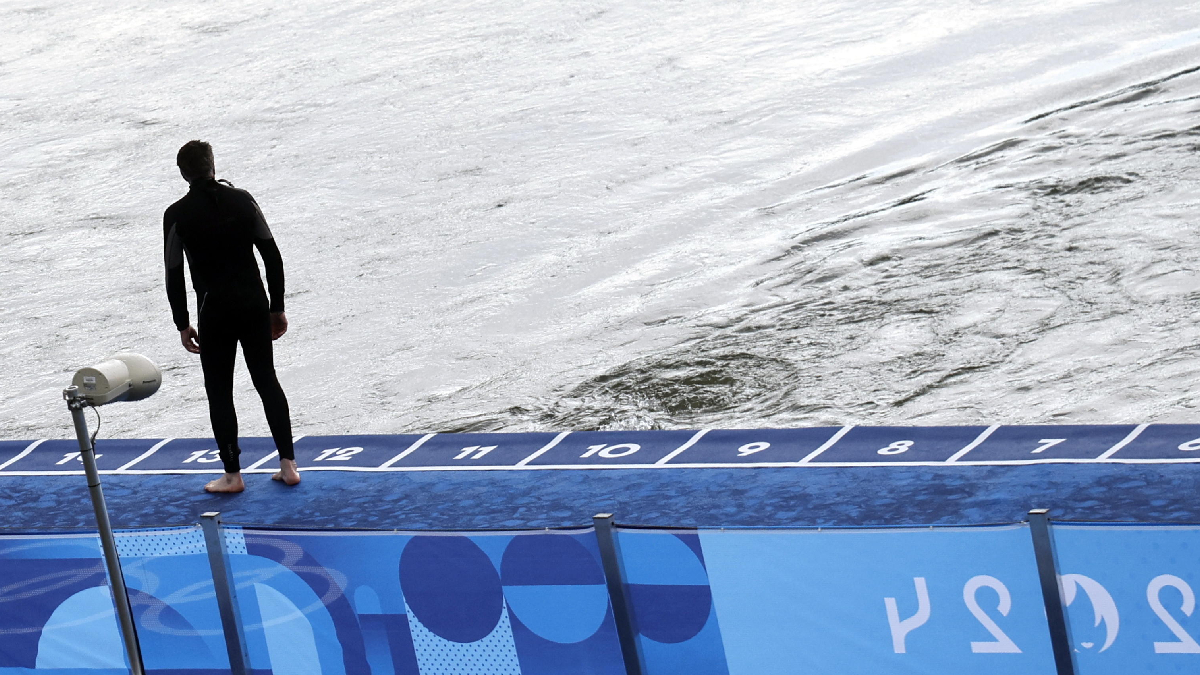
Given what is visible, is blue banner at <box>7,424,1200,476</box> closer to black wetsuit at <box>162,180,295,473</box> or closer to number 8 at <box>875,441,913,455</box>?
number 8 at <box>875,441,913,455</box>

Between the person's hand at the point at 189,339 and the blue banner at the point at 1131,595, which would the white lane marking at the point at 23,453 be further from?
the blue banner at the point at 1131,595

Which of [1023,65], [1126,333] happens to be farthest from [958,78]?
[1126,333]

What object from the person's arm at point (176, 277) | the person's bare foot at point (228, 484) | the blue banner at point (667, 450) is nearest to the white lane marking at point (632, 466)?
the blue banner at point (667, 450)

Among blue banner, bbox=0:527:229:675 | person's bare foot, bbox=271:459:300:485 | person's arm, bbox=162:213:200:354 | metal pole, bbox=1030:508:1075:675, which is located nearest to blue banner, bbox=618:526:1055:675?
metal pole, bbox=1030:508:1075:675

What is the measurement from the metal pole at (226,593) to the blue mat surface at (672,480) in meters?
1.19

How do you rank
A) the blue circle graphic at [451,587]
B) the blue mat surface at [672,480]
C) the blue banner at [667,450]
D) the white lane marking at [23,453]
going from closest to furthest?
the blue circle graphic at [451,587] < the blue mat surface at [672,480] < the blue banner at [667,450] < the white lane marking at [23,453]

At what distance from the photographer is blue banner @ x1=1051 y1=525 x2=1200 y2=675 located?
10.8 ft

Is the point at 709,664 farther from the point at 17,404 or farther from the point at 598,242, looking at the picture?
the point at 598,242

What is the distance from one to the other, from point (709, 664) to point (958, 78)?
46.9ft

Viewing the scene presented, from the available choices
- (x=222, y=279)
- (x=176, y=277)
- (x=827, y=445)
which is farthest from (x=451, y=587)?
(x=827, y=445)

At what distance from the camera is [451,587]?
4.04 metres

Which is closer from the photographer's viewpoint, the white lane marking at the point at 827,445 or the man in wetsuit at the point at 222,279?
the man in wetsuit at the point at 222,279

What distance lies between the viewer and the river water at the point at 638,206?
369 inches

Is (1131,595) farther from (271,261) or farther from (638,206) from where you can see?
(638,206)
